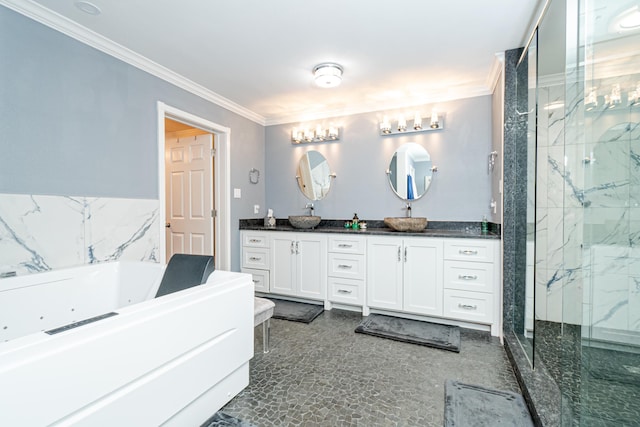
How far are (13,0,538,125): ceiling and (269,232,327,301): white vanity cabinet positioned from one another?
1.67m

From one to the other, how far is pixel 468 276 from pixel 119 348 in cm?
265

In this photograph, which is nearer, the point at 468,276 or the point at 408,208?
the point at 468,276

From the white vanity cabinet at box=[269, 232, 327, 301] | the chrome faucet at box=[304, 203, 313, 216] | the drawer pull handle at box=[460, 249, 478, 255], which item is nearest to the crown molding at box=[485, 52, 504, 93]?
the drawer pull handle at box=[460, 249, 478, 255]

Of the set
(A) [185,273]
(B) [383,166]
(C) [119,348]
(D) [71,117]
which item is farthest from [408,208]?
(D) [71,117]

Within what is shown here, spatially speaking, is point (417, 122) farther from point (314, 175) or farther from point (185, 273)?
point (185, 273)

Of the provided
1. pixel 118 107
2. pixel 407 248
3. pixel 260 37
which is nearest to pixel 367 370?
pixel 407 248

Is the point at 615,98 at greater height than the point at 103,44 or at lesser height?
lesser

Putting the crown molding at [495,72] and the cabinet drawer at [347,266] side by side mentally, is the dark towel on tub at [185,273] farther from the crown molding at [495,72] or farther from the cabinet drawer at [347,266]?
the crown molding at [495,72]

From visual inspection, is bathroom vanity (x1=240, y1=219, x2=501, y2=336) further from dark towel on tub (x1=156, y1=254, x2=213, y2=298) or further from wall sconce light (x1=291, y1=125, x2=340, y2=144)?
dark towel on tub (x1=156, y1=254, x2=213, y2=298)

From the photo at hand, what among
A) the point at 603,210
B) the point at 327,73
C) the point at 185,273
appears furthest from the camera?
the point at 327,73

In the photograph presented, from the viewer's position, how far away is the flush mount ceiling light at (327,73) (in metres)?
2.69

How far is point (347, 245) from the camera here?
126 inches

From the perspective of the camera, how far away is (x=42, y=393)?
888 millimetres

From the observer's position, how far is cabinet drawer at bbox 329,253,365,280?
3.15 metres
